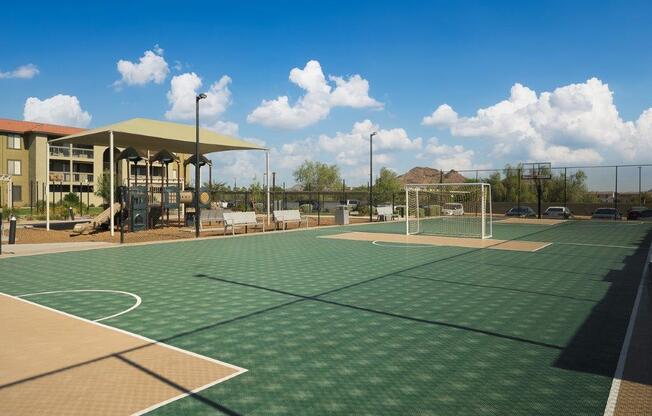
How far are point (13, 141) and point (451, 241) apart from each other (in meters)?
61.6

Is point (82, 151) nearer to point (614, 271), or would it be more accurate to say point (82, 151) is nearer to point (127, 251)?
point (127, 251)

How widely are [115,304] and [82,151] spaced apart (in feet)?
212

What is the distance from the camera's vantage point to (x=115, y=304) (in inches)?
318

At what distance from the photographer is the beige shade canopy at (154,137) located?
21.8 metres

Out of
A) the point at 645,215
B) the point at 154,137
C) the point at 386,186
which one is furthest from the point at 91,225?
the point at 386,186

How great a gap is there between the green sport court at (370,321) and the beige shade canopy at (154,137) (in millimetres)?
9003

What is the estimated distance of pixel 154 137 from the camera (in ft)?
72.8

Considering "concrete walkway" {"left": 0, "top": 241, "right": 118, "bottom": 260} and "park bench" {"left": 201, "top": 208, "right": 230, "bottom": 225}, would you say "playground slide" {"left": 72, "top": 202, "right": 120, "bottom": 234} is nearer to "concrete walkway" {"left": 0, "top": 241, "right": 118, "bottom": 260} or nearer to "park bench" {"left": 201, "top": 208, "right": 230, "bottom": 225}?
"concrete walkway" {"left": 0, "top": 241, "right": 118, "bottom": 260}

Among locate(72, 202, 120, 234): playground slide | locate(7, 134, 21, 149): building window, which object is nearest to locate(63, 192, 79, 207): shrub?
locate(7, 134, 21, 149): building window

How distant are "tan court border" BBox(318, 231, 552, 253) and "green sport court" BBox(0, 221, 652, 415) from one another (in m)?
2.71

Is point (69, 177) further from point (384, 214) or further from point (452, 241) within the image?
point (452, 241)

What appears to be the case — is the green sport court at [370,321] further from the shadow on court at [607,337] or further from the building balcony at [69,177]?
the building balcony at [69,177]

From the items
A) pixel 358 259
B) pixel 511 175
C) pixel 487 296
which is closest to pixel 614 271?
pixel 487 296

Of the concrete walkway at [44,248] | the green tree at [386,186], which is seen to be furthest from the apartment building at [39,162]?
the concrete walkway at [44,248]
